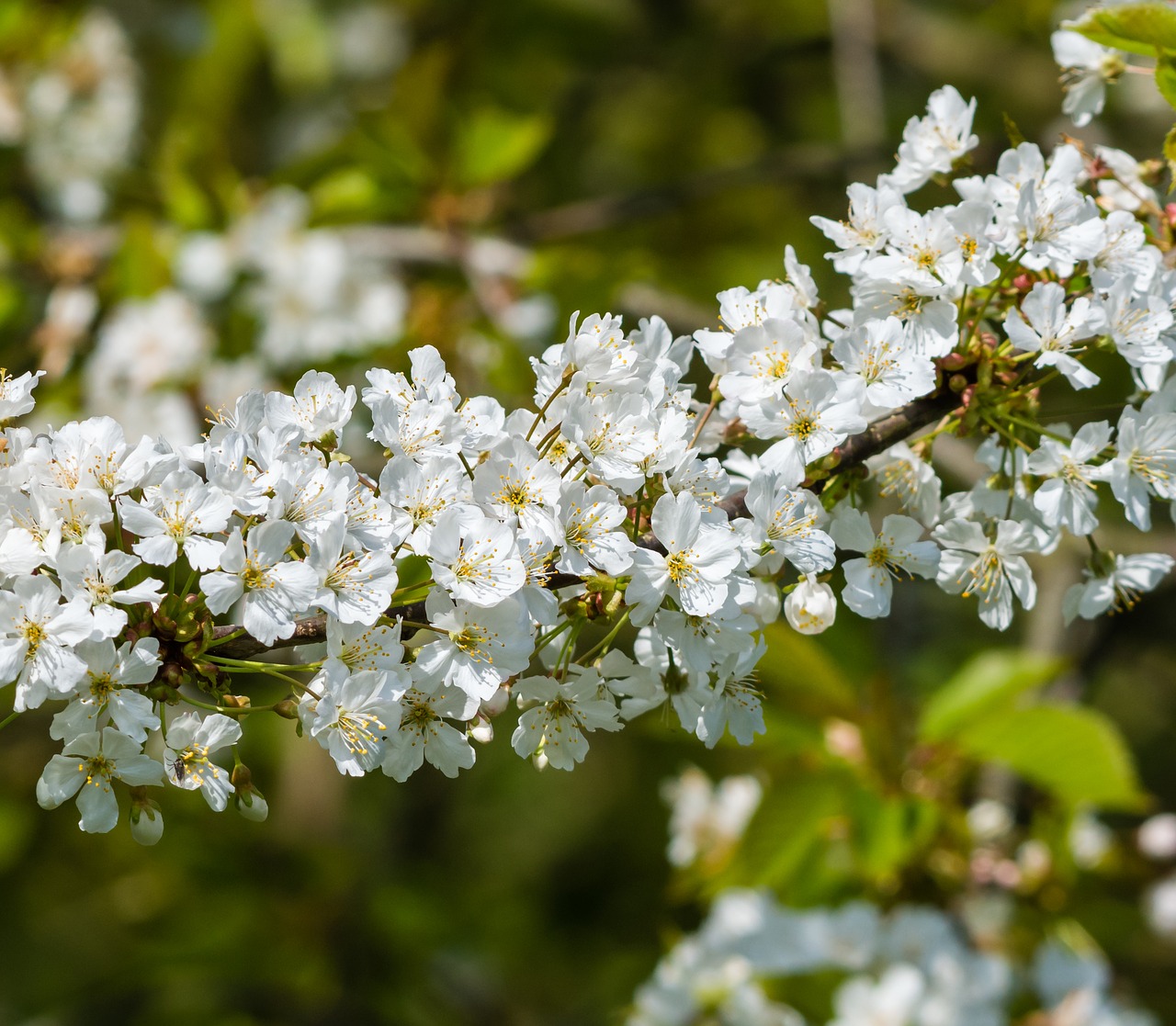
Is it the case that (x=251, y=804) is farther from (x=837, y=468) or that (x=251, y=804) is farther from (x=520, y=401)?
(x=520, y=401)

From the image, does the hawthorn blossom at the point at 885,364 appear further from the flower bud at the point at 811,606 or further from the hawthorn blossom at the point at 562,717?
the hawthorn blossom at the point at 562,717

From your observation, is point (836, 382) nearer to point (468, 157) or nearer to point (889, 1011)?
point (889, 1011)

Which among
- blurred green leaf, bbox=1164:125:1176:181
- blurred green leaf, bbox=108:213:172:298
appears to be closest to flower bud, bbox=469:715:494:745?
A: blurred green leaf, bbox=1164:125:1176:181

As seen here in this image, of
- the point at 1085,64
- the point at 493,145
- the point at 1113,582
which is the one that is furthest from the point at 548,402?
the point at 493,145

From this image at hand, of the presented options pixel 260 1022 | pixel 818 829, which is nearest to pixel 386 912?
pixel 260 1022

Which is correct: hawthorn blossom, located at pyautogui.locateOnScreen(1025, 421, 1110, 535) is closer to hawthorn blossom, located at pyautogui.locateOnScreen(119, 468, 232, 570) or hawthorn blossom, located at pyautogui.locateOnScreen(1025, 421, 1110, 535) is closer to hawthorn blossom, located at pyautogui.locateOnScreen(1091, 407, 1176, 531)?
hawthorn blossom, located at pyautogui.locateOnScreen(1091, 407, 1176, 531)

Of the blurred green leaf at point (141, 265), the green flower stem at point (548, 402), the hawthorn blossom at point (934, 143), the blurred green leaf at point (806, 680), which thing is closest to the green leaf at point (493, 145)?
the blurred green leaf at point (141, 265)
